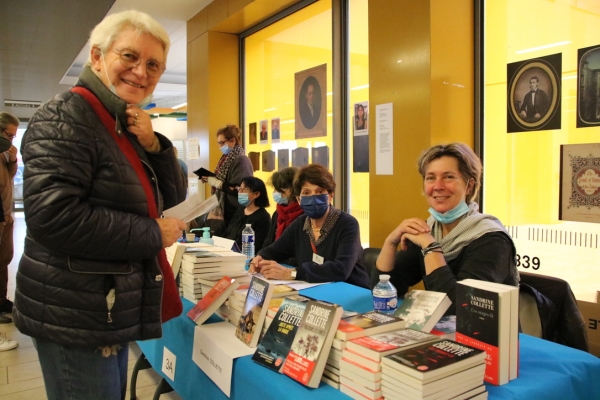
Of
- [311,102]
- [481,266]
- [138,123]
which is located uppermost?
[311,102]

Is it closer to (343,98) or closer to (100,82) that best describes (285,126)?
Result: (343,98)

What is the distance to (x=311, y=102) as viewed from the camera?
15.7ft

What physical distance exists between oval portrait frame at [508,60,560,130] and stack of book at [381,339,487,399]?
2.21 metres

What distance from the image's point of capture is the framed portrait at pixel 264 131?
18.5 feet

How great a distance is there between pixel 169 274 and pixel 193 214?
0.20m

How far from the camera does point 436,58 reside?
3.01m

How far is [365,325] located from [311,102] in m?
3.77

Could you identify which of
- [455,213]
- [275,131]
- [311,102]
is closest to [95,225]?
[455,213]

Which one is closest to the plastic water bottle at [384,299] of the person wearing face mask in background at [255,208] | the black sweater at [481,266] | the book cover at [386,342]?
the black sweater at [481,266]

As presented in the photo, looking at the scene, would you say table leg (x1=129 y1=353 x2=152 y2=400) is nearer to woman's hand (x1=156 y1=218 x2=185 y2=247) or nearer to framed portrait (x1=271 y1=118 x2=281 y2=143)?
woman's hand (x1=156 y1=218 x2=185 y2=247)

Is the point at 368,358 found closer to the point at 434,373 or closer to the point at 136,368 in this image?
the point at 434,373

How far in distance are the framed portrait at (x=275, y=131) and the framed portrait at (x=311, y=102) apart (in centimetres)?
41

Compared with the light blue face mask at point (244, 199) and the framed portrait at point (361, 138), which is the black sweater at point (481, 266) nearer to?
the light blue face mask at point (244, 199)

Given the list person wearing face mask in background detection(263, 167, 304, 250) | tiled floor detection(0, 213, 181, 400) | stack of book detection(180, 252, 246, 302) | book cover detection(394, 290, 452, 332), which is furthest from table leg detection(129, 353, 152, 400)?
book cover detection(394, 290, 452, 332)
